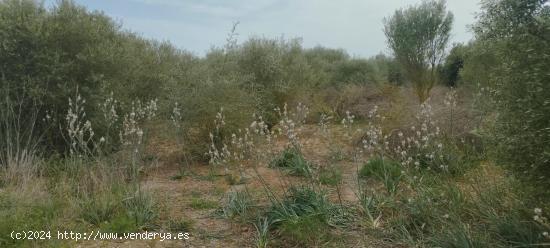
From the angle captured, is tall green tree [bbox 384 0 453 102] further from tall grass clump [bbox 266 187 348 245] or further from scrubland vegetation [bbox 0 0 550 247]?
tall grass clump [bbox 266 187 348 245]

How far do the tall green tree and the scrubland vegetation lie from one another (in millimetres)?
3275

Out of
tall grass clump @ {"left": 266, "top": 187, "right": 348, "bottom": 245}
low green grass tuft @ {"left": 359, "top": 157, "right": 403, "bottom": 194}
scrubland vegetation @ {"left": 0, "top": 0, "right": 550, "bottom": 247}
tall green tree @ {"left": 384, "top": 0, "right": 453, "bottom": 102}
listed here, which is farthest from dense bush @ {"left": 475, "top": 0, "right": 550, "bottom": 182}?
tall green tree @ {"left": 384, "top": 0, "right": 453, "bottom": 102}

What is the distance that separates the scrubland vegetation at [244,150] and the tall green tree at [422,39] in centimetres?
327

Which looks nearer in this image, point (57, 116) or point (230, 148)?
point (57, 116)

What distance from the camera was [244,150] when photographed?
557 centimetres

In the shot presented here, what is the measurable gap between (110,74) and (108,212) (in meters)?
3.64

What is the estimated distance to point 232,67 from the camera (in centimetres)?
1060

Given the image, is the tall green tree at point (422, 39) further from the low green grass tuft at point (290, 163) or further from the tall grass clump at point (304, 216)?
the tall grass clump at point (304, 216)

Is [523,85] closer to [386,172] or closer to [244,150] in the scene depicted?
[386,172]

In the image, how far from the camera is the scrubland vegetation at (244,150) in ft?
11.2

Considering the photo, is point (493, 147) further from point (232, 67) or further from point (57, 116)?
point (232, 67)

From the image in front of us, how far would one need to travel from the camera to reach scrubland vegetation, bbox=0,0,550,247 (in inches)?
135

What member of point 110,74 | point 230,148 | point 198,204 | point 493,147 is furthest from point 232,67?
point 493,147

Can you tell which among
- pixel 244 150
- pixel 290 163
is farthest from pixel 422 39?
pixel 244 150
